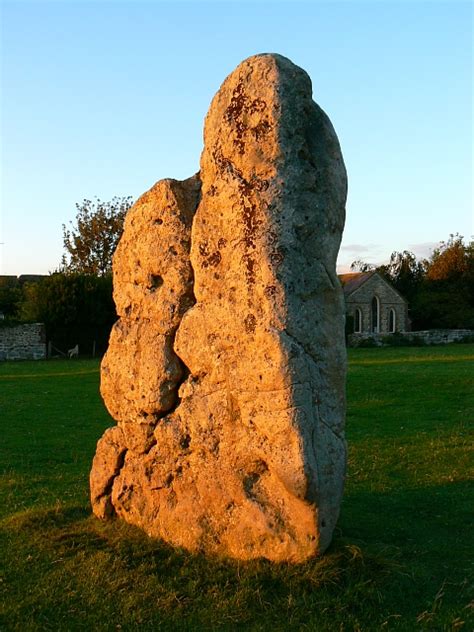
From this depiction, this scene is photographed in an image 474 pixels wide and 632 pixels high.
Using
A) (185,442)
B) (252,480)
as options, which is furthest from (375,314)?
(252,480)

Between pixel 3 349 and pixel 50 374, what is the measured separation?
1287 cm

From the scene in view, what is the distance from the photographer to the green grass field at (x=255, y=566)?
234 inches

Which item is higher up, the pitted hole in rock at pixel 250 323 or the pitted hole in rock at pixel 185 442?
the pitted hole in rock at pixel 250 323

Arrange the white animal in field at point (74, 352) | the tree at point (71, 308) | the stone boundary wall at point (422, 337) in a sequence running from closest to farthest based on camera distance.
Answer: the tree at point (71, 308) < the white animal in field at point (74, 352) < the stone boundary wall at point (422, 337)

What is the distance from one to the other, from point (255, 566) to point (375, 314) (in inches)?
2259

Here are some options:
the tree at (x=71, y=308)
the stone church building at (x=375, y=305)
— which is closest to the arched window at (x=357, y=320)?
the stone church building at (x=375, y=305)

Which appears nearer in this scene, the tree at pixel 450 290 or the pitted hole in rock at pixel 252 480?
the pitted hole in rock at pixel 252 480

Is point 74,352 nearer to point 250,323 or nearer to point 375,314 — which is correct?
point 375,314

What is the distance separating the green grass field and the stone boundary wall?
36200 millimetres

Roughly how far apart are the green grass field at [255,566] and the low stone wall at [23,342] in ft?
96.1

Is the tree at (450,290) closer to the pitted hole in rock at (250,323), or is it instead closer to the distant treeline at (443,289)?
the distant treeline at (443,289)

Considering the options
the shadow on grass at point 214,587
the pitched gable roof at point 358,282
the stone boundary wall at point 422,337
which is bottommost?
the shadow on grass at point 214,587

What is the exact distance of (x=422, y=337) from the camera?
50688 mm

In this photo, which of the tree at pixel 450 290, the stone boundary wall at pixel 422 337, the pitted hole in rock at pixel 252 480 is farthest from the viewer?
the tree at pixel 450 290
